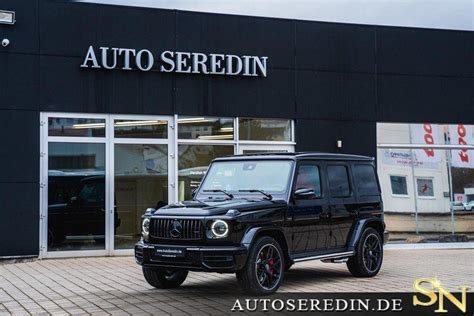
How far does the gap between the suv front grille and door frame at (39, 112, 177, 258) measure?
5.15 meters

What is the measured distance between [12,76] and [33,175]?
2000 mm

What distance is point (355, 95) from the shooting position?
15984 mm

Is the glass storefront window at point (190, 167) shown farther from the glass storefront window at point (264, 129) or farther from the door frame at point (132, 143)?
the glass storefront window at point (264, 129)

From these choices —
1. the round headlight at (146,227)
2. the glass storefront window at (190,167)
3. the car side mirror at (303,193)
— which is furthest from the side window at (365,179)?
the glass storefront window at (190,167)

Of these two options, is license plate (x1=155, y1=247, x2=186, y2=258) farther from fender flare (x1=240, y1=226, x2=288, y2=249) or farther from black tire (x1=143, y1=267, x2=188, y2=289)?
fender flare (x1=240, y1=226, x2=288, y2=249)

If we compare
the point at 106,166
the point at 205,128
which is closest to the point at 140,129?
the point at 106,166

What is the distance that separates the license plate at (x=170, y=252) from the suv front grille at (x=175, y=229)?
0.55ft

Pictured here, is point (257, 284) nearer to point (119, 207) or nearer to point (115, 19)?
point (119, 207)

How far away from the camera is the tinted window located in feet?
53.3

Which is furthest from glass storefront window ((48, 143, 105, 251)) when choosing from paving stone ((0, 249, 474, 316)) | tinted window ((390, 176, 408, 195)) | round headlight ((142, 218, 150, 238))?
Answer: tinted window ((390, 176, 408, 195))

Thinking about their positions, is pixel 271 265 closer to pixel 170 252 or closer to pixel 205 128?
pixel 170 252

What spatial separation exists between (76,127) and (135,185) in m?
1.71

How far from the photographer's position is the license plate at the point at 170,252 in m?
8.46

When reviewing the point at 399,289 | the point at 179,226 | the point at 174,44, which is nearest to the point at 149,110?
the point at 174,44
